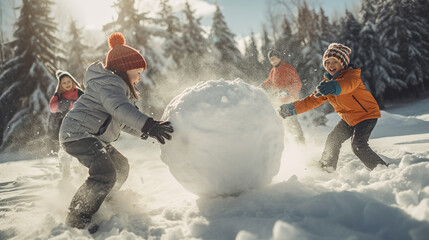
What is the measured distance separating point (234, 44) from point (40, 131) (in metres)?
14.4

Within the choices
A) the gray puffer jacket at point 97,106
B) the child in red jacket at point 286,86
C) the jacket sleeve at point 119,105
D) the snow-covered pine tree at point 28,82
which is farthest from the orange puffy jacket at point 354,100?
the snow-covered pine tree at point 28,82

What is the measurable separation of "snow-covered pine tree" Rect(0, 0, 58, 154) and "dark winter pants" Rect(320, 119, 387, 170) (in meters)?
11.1

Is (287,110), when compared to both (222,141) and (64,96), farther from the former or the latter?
(64,96)

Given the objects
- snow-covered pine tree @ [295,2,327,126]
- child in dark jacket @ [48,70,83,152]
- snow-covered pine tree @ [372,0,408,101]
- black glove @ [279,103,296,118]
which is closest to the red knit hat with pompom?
black glove @ [279,103,296,118]

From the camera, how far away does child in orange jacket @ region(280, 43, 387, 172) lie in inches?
110

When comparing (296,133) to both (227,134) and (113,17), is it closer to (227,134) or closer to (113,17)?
(227,134)

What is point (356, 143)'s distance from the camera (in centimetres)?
294

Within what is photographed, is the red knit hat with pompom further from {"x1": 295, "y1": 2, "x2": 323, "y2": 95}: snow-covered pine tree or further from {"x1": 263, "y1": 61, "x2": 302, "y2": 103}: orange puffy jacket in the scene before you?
{"x1": 295, "y1": 2, "x2": 323, "y2": 95}: snow-covered pine tree

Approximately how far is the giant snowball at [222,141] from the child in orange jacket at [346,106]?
0.89m

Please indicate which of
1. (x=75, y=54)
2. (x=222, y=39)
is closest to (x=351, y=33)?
(x=222, y=39)

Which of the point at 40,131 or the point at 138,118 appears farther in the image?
the point at 40,131

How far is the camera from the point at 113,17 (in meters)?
13.7

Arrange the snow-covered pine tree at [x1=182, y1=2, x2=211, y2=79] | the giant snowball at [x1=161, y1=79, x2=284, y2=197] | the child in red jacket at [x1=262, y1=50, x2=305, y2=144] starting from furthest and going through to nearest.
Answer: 1. the snow-covered pine tree at [x1=182, y1=2, x2=211, y2=79]
2. the child in red jacket at [x1=262, y1=50, x2=305, y2=144]
3. the giant snowball at [x1=161, y1=79, x2=284, y2=197]

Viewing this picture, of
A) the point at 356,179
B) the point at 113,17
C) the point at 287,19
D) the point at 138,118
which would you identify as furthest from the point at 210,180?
the point at 287,19
